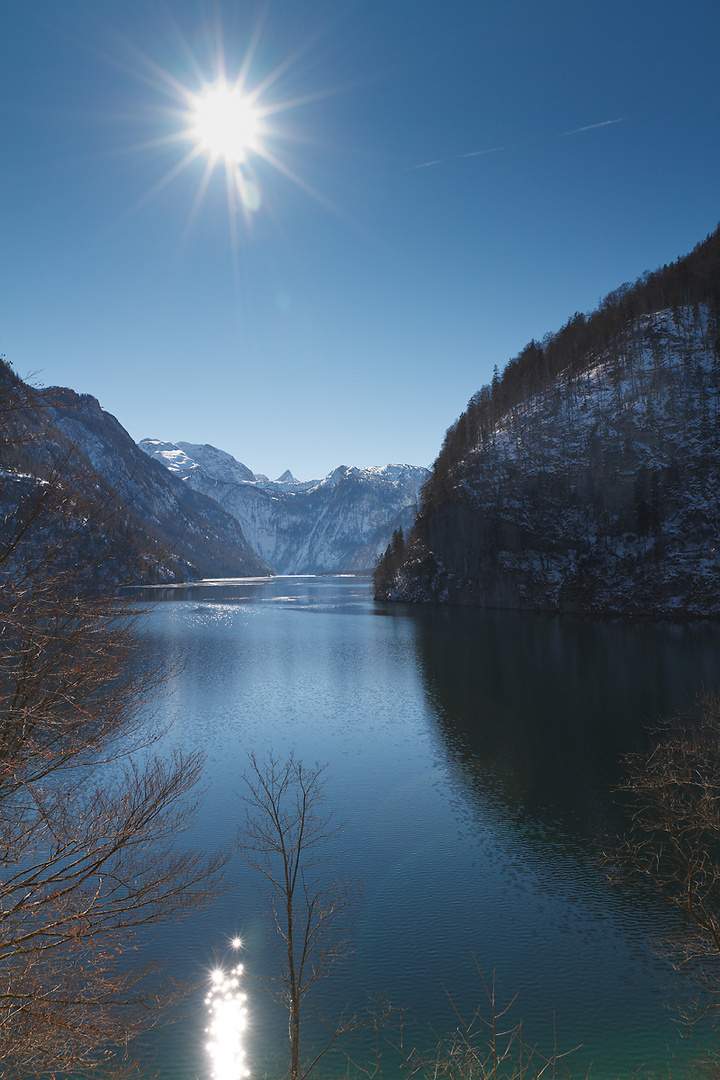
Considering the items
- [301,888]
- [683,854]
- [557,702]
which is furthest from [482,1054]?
[557,702]

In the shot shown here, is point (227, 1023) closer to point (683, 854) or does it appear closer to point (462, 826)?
point (683, 854)

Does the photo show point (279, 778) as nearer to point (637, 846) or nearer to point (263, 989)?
point (263, 989)

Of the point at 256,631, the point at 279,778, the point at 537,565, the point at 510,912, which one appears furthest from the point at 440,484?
the point at 510,912

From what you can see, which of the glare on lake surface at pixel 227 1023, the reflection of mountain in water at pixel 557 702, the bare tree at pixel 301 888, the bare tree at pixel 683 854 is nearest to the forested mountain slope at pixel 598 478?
the reflection of mountain in water at pixel 557 702

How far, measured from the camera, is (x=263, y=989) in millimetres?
14539

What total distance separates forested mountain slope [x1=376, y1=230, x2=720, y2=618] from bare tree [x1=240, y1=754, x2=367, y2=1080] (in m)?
82.3

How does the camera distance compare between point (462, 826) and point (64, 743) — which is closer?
point (64, 743)

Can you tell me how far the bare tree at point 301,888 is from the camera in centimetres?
1293

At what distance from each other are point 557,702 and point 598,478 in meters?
76.5

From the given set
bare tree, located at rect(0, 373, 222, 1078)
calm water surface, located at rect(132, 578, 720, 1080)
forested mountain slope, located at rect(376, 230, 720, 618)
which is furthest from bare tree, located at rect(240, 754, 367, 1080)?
forested mountain slope, located at rect(376, 230, 720, 618)

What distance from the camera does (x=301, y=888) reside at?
62.0 feet

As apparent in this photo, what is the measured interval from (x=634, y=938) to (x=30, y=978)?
49.8 ft

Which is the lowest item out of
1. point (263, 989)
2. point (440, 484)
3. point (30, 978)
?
point (263, 989)

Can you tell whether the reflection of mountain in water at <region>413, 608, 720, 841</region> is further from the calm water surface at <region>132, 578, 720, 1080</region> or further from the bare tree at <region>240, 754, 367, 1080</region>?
the bare tree at <region>240, 754, 367, 1080</region>
